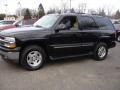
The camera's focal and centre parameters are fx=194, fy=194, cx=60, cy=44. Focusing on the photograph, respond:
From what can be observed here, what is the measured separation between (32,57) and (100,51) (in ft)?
10.4

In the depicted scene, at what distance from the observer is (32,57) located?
244 inches

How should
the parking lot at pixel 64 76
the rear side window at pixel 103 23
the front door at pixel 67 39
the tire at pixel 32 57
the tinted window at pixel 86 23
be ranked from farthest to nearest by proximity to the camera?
1. the rear side window at pixel 103 23
2. the tinted window at pixel 86 23
3. the front door at pixel 67 39
4. the tire at pixel 32 57
5. the parking lot at pixel 64 76

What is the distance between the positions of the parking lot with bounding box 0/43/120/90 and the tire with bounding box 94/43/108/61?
1.58 feet

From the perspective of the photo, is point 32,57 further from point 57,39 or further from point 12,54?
point 57,39

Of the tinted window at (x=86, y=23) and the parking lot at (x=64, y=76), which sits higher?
the tinted window at (x=86, y=23)

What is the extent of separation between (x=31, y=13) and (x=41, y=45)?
49089 mm

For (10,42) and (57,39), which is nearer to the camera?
(10,42)

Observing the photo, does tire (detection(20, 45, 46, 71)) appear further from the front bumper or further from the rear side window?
the rear side window

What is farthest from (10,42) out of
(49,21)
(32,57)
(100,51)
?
(100,51)

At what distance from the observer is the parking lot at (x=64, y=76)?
A: 16.2 ft

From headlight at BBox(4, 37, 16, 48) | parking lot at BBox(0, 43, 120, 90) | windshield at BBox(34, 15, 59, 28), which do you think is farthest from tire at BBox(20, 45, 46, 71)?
windshield at BBox(34, 15, 59, 28)

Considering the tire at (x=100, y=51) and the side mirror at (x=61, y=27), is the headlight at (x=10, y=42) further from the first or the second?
the tire at (x=100, y=51)

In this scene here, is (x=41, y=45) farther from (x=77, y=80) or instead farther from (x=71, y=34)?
(x=77, y=80)

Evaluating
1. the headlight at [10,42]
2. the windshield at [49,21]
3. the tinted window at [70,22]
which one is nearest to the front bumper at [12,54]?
the headlight at [10,42]
